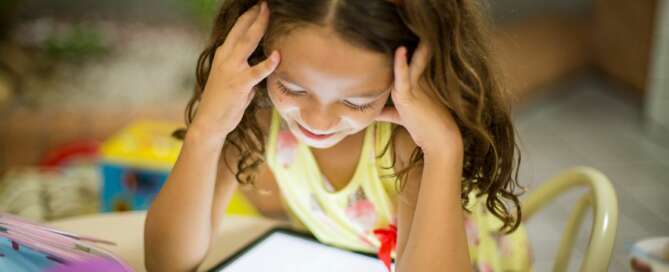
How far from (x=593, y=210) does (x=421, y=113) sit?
0.30 metres

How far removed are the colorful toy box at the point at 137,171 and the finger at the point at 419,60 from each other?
124cm

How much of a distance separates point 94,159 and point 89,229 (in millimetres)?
1439

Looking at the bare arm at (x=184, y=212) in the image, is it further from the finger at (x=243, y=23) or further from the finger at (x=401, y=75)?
the finger at (x=401, y=75)

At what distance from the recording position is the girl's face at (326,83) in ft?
2.43

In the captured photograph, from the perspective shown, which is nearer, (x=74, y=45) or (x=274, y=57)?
(x=274, y=57)

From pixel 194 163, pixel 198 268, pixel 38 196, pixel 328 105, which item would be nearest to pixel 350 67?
pixel 328 105

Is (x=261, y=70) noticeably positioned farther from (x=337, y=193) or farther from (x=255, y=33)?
(x=337, y=193)

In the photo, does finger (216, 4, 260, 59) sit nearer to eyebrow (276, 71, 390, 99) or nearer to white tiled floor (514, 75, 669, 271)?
eyebrow (276, 71, 390, 99)

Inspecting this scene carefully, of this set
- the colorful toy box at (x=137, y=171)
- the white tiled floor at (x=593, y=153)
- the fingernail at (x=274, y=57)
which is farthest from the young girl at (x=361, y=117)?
the white tiled floor at (x=593, y=153)

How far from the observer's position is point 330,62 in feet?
2.43

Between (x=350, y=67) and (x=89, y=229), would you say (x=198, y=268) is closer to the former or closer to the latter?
(x=89, y=229)

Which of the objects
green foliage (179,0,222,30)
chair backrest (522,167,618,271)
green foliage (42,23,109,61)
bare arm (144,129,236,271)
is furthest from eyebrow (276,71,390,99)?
green foliage (42,23,109,61)

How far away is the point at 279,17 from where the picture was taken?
78cm

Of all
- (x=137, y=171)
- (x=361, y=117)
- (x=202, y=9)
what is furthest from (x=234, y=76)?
(x=202, y=9)
